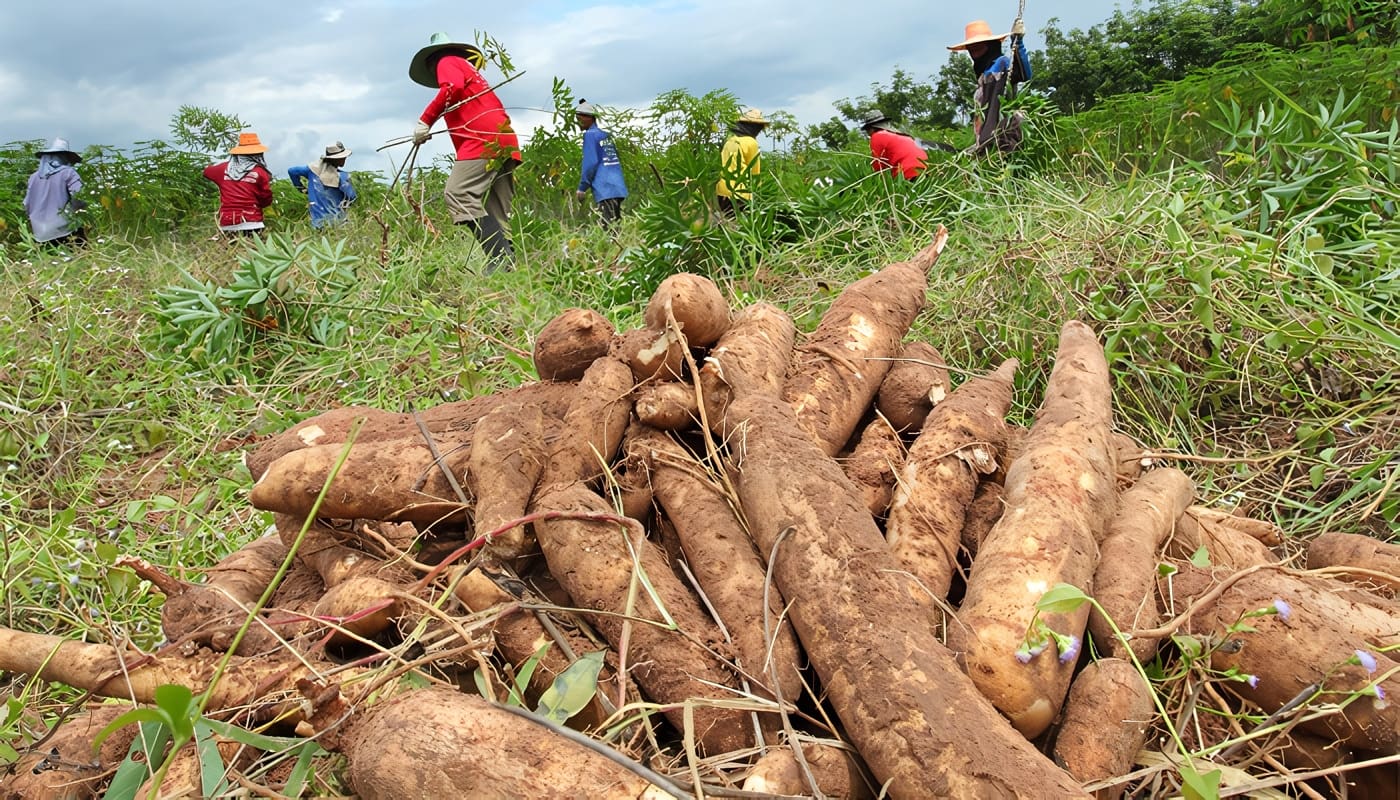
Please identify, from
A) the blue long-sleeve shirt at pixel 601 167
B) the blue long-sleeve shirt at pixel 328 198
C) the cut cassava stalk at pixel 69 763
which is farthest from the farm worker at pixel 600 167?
the cut cassava stalk at pixel 69 763

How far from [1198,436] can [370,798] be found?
9.91 feet

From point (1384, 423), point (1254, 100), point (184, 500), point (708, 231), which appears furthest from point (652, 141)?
point (1384, 423)

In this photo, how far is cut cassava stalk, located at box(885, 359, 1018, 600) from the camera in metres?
1.90

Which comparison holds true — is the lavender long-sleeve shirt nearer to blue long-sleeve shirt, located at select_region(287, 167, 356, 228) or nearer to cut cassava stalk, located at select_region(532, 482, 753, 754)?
blue long-sleeve shirt, located at select_region(287, 167, 356, 228)

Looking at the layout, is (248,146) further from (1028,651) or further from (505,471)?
(1028,651)

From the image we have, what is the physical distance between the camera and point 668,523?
2.06 metres

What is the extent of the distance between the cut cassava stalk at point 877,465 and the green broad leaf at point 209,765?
1400 millimetres

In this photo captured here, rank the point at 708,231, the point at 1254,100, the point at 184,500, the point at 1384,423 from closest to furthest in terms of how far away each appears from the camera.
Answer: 1. the point at 1384,423
2. the point at 184,500
3. the point at 708,231
4. the point at 1254,100

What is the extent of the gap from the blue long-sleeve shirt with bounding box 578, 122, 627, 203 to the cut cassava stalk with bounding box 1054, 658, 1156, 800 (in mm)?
7234

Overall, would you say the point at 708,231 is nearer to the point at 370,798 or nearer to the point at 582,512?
the point at 582,512

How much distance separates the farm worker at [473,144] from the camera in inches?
254

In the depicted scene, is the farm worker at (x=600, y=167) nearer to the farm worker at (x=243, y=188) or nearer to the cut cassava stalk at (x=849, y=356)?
the farm worker at (x=243, y=188)

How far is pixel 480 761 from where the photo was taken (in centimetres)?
136

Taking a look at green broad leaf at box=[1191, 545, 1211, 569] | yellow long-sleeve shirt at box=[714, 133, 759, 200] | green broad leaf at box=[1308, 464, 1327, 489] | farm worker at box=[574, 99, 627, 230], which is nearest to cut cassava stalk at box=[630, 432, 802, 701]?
green broad leaf at box=[1191, 545, 1211, 569]
